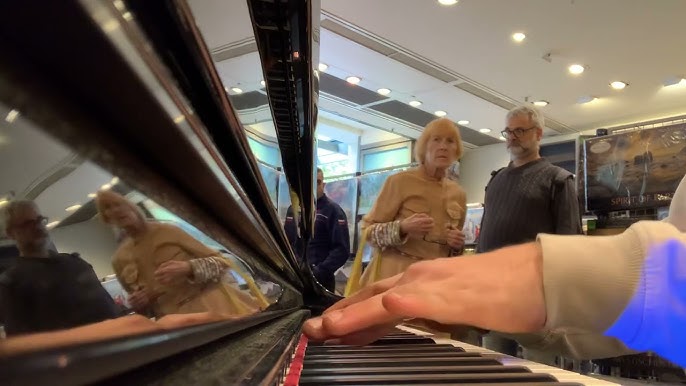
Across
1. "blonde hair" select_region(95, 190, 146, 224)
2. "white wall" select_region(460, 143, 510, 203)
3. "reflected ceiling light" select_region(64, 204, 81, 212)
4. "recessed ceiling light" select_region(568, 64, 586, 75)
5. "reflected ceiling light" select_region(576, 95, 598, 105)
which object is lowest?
"reflected ceiling light" select_region(64, 204, 81, 212)

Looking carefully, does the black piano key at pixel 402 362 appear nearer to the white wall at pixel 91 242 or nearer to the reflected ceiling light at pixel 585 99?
the white wall at pixel 91 242

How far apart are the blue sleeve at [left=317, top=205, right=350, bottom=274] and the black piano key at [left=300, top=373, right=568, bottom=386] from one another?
256 cm

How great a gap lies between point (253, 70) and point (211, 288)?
0.22 meters

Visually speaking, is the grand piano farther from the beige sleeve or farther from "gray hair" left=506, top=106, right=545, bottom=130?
"gray hair" left=506, top=106, right=545, bottom=130

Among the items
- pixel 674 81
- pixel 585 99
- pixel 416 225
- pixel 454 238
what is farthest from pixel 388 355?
pixel 585 99

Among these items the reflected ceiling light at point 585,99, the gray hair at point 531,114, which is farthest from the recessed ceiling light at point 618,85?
the gray hair at point 531,114

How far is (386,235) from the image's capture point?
1.92 meters

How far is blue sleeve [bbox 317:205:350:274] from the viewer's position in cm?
306

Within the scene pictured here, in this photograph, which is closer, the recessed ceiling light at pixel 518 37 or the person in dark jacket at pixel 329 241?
the person in dark jacket at pixel 329 241

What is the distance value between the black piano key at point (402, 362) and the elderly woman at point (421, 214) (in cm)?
129

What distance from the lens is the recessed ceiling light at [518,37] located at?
4.46m

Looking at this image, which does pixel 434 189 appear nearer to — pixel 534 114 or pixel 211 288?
pixel 534 114

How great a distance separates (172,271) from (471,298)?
317 millimetres

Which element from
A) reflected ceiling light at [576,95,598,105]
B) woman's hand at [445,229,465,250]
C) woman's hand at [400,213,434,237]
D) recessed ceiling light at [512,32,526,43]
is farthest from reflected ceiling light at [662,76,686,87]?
woman's hand at [400,213,434,237]
